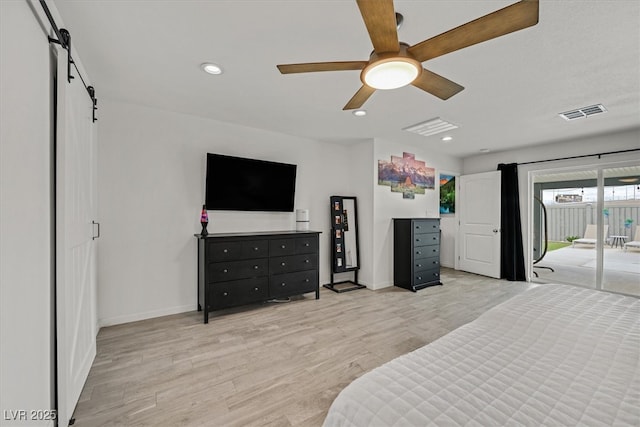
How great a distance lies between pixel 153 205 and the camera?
10.3 feet

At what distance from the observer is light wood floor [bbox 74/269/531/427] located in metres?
1.66

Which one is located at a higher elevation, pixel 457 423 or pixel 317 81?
pixel 317 81

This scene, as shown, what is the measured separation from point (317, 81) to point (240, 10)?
0.95 m

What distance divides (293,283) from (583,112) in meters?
4.26

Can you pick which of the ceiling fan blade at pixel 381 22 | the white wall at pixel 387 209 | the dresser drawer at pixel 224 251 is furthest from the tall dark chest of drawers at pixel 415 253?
the ceiling fan blade at pixel 381 22

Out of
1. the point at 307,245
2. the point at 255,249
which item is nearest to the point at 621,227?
the point at 307,245

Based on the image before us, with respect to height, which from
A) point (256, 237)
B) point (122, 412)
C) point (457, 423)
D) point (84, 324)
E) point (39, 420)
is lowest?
point (122, 412)

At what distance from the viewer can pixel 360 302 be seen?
145 inches

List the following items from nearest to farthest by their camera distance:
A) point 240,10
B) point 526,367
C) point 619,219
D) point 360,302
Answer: point 526,367, point 240,10, point 360,302, point 619,219

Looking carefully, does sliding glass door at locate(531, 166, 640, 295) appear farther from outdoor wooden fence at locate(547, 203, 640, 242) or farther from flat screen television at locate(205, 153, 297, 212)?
flat screen television at locate(205, 153, 297, 212)

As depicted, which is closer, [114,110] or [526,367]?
[526,367]

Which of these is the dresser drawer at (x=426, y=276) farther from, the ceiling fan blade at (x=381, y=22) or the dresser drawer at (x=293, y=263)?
the ceiling fan blade at (x=381, y=22)

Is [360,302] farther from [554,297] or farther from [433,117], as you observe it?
[433,117]

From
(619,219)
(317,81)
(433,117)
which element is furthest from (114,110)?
(619,219)
